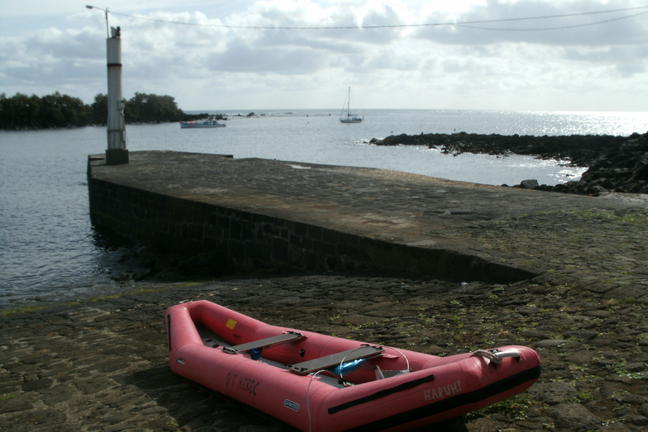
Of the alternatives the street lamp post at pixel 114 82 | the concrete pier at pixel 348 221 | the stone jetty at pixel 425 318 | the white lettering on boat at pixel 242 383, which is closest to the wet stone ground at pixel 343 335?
the stone jetty at pixel 425 318

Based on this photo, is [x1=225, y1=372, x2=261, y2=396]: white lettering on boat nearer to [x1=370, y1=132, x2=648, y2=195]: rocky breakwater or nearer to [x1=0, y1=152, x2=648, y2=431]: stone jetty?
[x1=0, y1=152, x2=648, y2=431]: stone jetty

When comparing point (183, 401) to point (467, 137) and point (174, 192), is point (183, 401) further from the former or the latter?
point (467, 137)

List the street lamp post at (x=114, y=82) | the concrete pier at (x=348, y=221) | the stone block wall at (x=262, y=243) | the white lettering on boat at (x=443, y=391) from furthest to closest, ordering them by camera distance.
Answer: the street lamp post at (x=114, y=82)
the concrete pier at (x=348, y=221)
the stone block wall at (x=262, y=243)
the white lettering on boat at (x=443, y=391)

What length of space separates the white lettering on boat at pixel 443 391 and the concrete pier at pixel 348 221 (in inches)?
115

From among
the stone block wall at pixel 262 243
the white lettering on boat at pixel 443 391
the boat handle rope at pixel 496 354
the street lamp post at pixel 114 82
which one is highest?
the street lamp post at pixel 114 82

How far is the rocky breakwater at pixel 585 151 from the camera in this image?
1902 centimetres

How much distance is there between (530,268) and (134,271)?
24.4 ft

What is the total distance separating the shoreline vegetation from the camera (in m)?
92.9

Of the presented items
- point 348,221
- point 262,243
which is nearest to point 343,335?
point 348,221

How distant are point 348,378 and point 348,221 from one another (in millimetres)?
A: 5123

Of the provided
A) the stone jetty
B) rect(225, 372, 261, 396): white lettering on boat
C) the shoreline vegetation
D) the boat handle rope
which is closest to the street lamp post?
the stone jetty

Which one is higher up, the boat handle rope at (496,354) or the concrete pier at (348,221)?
the boat handle rope at (496,354)

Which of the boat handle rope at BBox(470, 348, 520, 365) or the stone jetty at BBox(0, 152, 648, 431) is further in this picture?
the stone jetty at BBox(0, 152, 648, 431)

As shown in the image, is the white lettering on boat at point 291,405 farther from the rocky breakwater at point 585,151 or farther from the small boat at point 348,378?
the rocky breakwater at point 585,151
